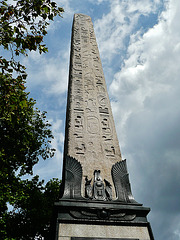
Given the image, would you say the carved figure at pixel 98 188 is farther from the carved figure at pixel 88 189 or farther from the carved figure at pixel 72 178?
the carved figure at pixel 72 178

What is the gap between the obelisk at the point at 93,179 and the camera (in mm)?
3137

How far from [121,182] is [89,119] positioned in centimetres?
156

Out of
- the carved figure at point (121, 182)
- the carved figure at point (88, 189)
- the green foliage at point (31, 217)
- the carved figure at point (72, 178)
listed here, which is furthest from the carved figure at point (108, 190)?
the green foliage at point (31, 217)

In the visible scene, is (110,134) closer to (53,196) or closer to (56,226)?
(56,226)

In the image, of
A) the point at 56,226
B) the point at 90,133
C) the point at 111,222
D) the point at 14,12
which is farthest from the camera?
the point at 14,12

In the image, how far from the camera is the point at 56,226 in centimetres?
300

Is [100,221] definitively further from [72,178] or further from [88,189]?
[72,178]

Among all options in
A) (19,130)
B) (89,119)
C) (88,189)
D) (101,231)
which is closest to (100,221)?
(101,231)

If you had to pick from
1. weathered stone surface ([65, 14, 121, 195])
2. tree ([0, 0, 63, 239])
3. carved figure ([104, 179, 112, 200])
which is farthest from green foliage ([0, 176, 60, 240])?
carved figure ([104, 179, 112, 200])

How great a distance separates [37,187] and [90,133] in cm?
986

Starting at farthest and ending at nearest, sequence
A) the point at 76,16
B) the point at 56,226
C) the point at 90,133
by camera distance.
→ the point at 76,16, the point at 90,133, the point at 56,226

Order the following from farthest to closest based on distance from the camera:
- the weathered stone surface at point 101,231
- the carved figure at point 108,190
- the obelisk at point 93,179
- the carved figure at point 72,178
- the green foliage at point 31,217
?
the green foliage at point 31,217
the carved figure at point 108,190
the carved figure at point 72,178
the obelisk at point 93,179
the weathered stone surface at point 101,231

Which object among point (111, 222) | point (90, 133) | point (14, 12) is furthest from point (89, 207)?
point (14, 12)

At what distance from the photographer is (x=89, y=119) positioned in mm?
4789
